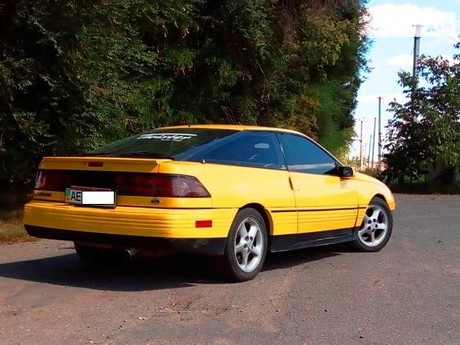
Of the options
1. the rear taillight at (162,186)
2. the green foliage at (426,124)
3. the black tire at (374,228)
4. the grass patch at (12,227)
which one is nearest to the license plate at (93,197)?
the rear taillight at (162,186)

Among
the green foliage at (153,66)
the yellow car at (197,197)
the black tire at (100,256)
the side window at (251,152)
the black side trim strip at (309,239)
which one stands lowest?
the black tire at (100,256)

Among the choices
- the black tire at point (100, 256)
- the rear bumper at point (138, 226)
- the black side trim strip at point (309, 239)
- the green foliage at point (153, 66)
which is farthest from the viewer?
the green foliage at point (153, 66)

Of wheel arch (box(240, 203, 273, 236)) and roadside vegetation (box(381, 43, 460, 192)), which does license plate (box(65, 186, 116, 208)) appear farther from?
roadside vegetation (box(381, 43, 460, 192))

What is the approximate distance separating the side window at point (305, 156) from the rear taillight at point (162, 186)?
5.21 ft

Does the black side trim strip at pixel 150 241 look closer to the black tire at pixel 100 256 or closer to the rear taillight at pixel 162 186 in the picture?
the rear taillight at pixel 162 186

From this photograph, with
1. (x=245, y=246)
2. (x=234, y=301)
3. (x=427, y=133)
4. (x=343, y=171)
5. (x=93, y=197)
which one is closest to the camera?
(x=234, y=301)

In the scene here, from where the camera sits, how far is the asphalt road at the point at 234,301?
505cm

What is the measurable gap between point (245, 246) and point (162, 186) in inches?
43.8

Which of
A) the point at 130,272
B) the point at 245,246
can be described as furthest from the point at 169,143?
the point at 130,272

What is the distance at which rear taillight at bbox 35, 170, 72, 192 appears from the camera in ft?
21.8

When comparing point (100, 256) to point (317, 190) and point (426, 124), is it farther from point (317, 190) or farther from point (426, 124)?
point (426, 124)

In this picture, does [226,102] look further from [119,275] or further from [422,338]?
[422,338]

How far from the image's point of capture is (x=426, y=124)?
2066 centimetres

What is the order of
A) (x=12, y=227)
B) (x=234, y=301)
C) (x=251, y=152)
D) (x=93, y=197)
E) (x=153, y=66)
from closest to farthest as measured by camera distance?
(x=234, y=301), (x=93, y=197), (x=251, y=152), (x=12, y=227), (x=153, y=66)
